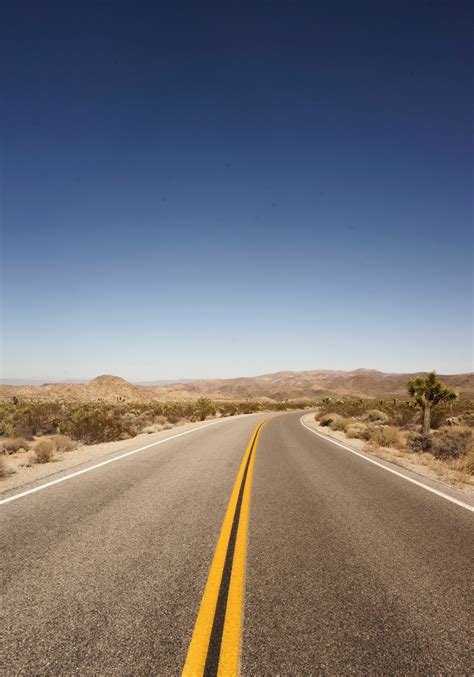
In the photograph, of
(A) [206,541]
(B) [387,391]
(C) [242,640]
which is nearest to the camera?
(C) [242,640]

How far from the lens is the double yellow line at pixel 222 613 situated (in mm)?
2402

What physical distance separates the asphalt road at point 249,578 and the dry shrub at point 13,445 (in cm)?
675

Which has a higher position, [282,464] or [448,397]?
[448,397]

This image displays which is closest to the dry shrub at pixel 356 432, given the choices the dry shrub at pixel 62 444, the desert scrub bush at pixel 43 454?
the dry shrub at pixel 62 444

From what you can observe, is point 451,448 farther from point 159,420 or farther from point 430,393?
point 159,420

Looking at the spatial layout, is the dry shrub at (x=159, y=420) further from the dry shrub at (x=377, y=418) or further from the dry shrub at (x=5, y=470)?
the dry shrub at (x=5, y=470)

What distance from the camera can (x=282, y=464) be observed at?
33.7ft

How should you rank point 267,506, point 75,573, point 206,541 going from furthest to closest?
point 267,506 → point 206,541 → point 75,573

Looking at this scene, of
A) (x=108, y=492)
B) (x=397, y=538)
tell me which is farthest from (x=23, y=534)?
(x=397, y=538)

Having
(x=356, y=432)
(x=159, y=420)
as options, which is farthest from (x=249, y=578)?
(x=159, y=420)

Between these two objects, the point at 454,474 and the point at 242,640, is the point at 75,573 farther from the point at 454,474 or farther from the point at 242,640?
the point at 454,474

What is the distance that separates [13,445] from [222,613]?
12426 millimetres

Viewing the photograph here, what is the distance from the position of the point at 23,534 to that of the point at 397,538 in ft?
16.6

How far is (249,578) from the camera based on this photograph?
11.9 feet
